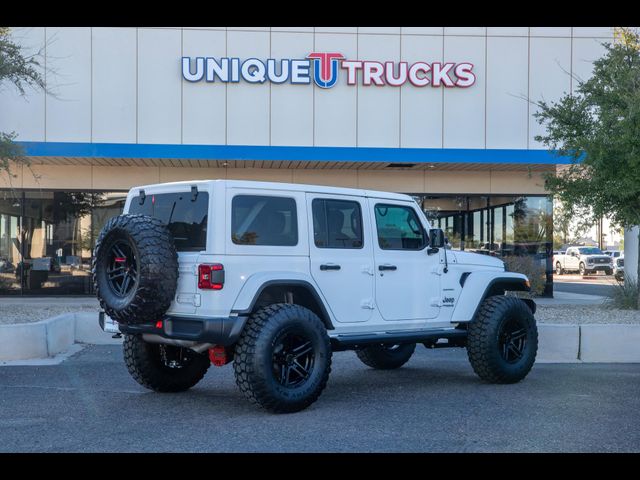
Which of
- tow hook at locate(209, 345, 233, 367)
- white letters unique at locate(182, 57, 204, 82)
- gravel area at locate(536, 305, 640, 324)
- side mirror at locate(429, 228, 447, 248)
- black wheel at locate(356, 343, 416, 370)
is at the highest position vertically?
white letters unique at locate(182, 57, 204, 82)

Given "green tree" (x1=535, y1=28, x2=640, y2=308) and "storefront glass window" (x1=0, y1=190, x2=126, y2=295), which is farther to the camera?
"storefront glass window" (x1=0, y1=190, x2=126, y2=295)

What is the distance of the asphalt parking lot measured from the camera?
18.4 feet

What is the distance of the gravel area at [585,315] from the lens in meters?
11.7

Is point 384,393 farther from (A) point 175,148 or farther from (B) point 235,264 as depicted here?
(A) point 175,148

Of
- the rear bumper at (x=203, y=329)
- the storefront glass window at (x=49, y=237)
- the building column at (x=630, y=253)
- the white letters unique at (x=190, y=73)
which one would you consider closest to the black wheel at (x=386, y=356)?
the rear bumper at (x=203, y=329)

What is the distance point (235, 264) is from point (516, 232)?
14.5 m

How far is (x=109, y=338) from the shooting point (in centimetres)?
1130

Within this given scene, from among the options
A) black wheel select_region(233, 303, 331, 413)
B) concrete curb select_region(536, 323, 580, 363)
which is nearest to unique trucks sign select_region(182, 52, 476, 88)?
concrete curb select_region(536, 323, 580, 363)

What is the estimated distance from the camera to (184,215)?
22.5ft

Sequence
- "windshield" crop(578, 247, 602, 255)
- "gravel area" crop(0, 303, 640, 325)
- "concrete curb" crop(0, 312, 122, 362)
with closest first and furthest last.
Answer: "concrete curb" crop(0, 312, 122, 362) → "gravel area" crop(0, 303, 640, 325) → "windshield" crop(578, 247, 602, 255)

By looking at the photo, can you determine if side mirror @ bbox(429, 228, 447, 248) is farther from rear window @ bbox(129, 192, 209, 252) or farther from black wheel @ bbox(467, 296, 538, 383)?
A: rear window @ bbox(129, 192, 209, 252)

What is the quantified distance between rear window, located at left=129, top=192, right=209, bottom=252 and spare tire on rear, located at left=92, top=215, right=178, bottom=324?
18cm

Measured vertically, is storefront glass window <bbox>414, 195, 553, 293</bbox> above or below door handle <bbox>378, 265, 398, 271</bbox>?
above

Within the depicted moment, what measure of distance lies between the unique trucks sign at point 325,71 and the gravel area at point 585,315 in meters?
7.26
